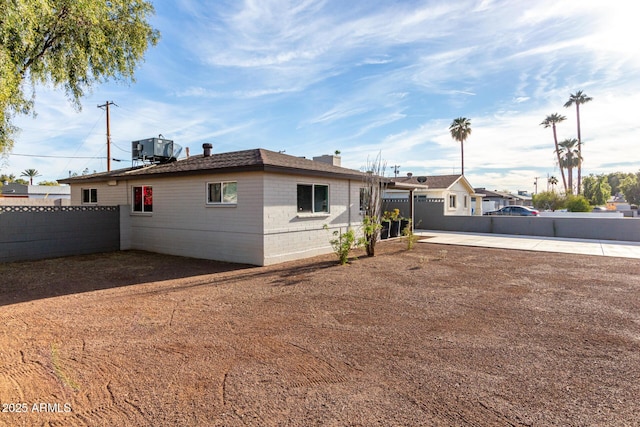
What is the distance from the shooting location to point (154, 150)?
13695 mm

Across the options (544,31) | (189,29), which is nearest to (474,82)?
(544,31)

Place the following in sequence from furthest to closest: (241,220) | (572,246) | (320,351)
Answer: (572,246), (241,220), (320,351)

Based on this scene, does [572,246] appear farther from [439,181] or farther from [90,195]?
[90,195]

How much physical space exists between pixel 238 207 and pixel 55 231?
653 centimetres

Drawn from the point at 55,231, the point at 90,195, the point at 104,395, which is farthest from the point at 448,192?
the point at 104,395

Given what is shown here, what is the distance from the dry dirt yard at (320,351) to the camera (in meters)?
2.89

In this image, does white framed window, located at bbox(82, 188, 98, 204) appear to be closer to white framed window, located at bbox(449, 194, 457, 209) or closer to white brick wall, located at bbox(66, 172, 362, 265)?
white brick wall, located at bbox(66, 172, 362, 265)

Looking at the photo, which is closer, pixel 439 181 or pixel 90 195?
pixel 90 195

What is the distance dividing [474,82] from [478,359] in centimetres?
1327

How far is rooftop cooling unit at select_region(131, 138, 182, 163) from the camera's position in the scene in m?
13.7

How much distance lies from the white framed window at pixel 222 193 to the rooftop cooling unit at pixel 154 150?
4.72m

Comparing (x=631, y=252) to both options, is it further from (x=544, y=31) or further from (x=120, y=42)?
→ (x=120, y=42)

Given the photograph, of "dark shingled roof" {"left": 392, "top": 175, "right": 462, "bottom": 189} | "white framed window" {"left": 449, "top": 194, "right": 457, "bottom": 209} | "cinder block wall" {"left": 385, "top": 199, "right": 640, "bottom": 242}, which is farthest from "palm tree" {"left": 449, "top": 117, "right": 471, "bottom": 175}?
"cinder block wall" {"left": 385, "top": 199, "right": 640, "bottom": 242}

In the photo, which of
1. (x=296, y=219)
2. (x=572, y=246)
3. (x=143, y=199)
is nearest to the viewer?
(x=296, y=219)
